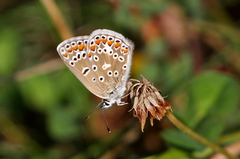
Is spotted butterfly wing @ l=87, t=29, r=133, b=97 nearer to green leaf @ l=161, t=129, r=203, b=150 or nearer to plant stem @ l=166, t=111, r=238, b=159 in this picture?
green leaf @ l=161, t=129, r=203, b=150

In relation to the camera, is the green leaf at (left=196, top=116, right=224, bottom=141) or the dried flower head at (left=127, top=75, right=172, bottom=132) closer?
the dried flower head at (left=127, top=75, right=172, bottom=132)

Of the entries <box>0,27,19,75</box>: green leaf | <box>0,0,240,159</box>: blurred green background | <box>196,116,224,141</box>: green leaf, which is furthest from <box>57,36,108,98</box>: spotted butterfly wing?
<box>0,27,19,75</box>: green leaf

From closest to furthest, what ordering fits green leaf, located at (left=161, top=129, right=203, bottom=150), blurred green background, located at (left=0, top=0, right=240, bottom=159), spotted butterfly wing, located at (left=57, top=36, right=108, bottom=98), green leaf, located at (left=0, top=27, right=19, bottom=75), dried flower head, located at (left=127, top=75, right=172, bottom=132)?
1. dried flower head, located at (left=127, top=75, right=172, bottom=132)
2. green leaf, located at (left=161, top=129, right=203, bottom=150)
3. spotted butterfly wing, located at (left=57, top=36, right=108, bottom=98)
4. blurred green background, located at (left=0, top=0, right=240, bottom=159)
5. green leaf, located at (left=0, top=27, right=19, bottom=75)

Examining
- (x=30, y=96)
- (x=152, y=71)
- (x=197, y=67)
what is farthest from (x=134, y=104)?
(x=30, y=96)

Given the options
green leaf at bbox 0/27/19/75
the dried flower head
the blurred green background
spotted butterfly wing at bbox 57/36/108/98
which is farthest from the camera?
green leaf at bbox 0/27/19/75

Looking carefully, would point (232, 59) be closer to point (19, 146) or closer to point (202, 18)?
point (202, 18)

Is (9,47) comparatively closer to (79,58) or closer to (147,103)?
(79,58)

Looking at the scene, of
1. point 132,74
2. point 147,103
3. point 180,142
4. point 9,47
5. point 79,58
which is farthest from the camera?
point 9,47

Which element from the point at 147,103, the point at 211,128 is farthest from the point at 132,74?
the point at 147,103
